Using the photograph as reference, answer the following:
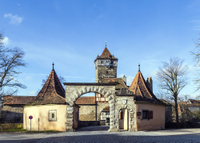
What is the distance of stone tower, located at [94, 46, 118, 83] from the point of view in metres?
57.4

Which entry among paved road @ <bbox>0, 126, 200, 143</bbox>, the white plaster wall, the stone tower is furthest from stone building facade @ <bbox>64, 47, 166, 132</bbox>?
the stone tower

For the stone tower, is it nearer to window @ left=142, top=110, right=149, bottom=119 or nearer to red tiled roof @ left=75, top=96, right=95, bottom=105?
red tiled roof @ left=75, top=96, right=95, bottom=105

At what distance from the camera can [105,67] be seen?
57594mm

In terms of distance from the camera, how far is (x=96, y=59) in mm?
59188

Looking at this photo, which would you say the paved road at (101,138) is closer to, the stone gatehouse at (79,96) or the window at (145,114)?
the stone gatehouse at (79,96)

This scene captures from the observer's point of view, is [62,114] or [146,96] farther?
[146,96]

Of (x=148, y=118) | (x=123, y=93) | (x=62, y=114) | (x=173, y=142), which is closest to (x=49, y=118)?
(x=62, y=114)

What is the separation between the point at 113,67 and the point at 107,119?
19389 mm

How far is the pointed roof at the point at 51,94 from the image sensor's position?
21.0 metres

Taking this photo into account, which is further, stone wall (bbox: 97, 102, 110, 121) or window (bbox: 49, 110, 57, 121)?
stone wall (bbox: 97, 102, 110, 121)

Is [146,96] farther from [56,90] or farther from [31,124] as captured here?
[31,124]

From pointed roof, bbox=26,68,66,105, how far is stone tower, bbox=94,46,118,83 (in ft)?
110

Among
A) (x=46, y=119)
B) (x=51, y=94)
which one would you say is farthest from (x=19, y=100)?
(x=46, y=119)

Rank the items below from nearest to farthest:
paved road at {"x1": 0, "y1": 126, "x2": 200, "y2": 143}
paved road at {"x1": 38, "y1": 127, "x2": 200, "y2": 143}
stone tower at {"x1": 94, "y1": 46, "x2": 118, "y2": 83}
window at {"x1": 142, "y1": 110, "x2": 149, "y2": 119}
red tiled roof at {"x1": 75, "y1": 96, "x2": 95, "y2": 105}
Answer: paved road at {"x1": 38, "y1": 127, "x2": 200, "y2": 143}
paved road at {"x1": 0, "y1": 126, "x2": 200, "y2": 143}
window at {"x1": 142, "y1": 110, "x2": 149, "y2": 119}
red tiled roof at {"x1": 75, "y1": 96, "x2": 95, "y2": 105}
stone tower at {"x1": 94, "y1": 46, "x2": 118, "y2": 83}
